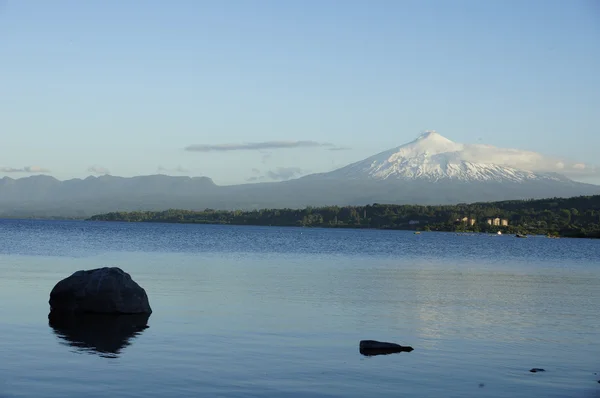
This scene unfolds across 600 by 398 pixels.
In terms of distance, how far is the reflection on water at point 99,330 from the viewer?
58.4 ft

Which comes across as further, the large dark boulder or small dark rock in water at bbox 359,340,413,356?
the large dark boulder

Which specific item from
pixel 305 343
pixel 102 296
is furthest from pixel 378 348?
pixel 102 296

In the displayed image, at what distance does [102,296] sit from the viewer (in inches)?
896

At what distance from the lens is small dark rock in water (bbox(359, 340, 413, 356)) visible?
58.7ft

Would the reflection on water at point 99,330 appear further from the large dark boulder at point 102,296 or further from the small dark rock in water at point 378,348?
the small dark rock in water at point 378,348

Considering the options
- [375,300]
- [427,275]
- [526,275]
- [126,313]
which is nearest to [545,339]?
[375,300]

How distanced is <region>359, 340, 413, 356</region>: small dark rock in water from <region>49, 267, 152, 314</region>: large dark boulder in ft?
24.3

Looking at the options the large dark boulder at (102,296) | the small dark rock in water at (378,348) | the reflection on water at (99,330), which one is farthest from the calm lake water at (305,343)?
the large dark boulder at (102,296)

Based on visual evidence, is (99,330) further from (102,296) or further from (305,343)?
(305,343)

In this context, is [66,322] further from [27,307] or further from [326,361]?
[326,361]

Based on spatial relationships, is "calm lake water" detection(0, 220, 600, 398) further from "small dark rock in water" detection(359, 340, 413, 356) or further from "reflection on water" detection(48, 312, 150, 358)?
"small dark rock in water" detection(359, 340, 413, 356)

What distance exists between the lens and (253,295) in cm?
2909

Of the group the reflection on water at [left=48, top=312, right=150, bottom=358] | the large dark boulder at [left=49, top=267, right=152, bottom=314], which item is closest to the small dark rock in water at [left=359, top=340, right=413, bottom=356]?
the reflection on water at [left=48, top=312, right=150, bottom=358]

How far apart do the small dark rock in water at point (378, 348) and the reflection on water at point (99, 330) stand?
199 inches
